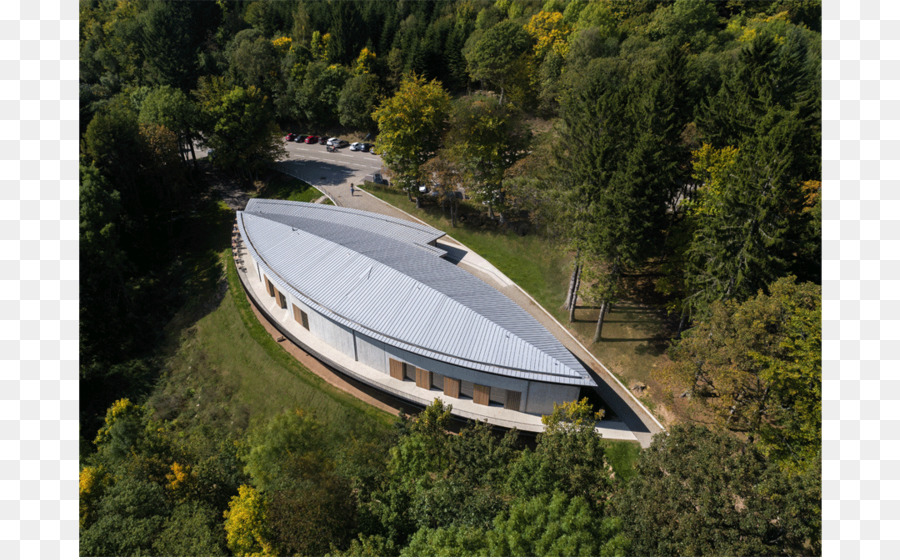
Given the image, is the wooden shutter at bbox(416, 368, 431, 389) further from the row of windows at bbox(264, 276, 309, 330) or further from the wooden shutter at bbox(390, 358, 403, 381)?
the row of windows at bbox(264, 276, 309, 330)

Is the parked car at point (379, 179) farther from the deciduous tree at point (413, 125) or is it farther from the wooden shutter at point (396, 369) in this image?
the wooden shutter at point (396, 369)

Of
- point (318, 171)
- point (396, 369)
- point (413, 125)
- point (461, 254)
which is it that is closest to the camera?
point (396, 369)

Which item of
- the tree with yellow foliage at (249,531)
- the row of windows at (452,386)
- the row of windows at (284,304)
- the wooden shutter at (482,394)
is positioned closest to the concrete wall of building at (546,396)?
the row of windows at (452,386)

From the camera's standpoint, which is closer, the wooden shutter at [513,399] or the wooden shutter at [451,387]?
the wooden shutter at [513,399]

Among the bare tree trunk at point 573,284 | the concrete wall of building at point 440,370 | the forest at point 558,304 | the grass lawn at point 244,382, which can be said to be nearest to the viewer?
the forest at point 558,304

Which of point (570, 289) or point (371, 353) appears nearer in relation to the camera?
point (371, 353)

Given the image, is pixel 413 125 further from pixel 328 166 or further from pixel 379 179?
pixel 328 166

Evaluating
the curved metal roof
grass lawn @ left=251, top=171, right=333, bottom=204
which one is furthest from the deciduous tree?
grass lawn @ left=251, top=171, right=333, bottom=204

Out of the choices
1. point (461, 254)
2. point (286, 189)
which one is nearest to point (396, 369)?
point (461, 254)
